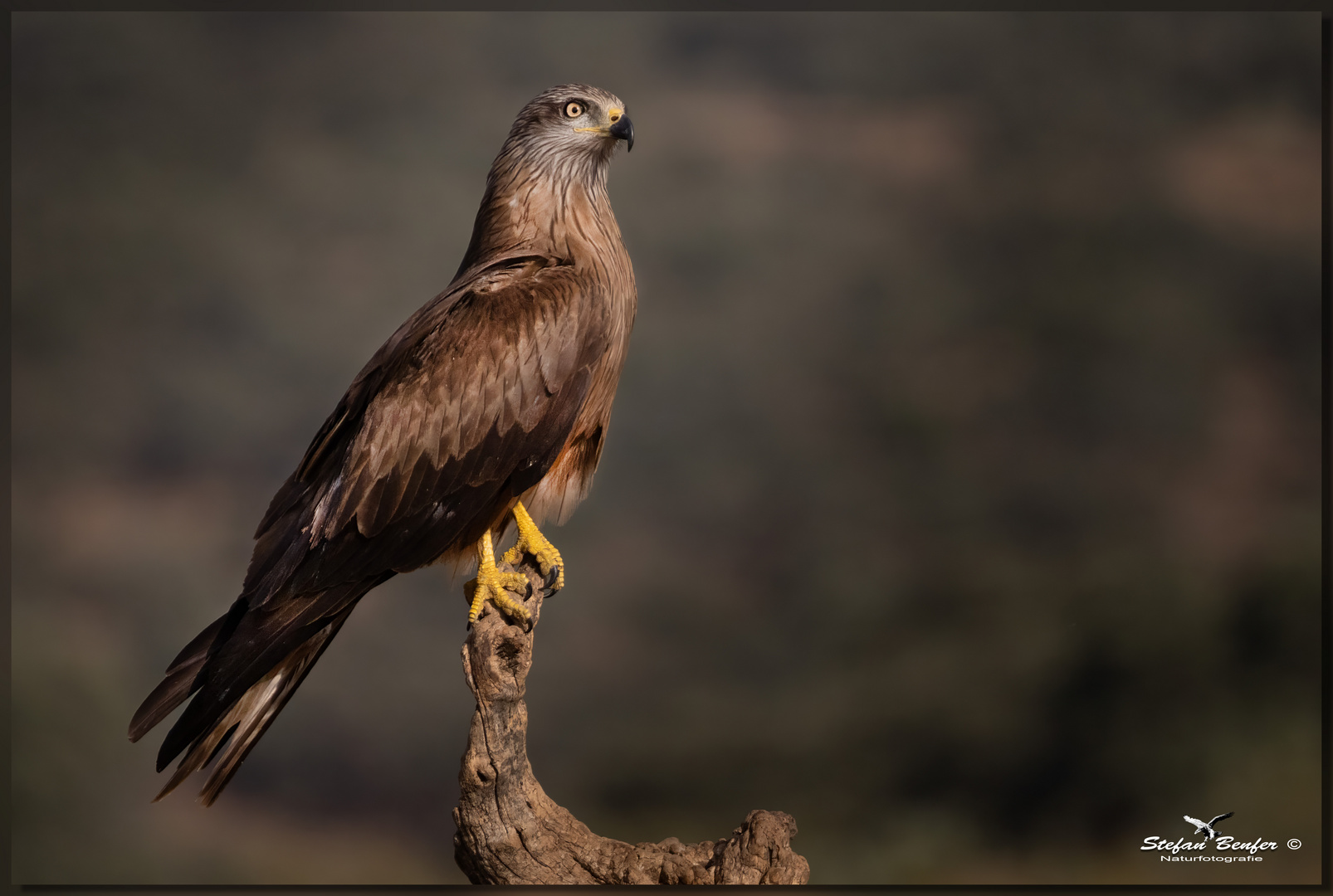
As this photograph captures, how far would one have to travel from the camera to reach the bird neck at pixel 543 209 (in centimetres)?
342

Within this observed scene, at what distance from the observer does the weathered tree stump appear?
10.4 ft

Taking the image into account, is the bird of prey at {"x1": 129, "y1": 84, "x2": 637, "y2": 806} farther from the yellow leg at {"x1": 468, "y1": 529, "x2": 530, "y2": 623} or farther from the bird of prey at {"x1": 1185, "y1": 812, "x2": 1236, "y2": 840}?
the bird of prey at {"x1": 1185, "y1": 812, "x2": 1236, "y2": 840}

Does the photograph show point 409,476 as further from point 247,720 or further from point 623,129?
point 623,129

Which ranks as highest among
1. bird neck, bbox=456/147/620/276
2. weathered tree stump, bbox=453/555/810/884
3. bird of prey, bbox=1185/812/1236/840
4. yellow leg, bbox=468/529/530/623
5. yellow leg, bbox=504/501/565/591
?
bird neck, bbox=456/147/620/276

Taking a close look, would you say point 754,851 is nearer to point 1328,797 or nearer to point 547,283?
point 547,283

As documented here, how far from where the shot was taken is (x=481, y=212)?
3557 mm

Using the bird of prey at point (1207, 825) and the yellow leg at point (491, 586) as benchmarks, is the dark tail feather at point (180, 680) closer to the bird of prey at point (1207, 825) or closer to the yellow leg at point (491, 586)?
the yellow leg at point (491, 586)

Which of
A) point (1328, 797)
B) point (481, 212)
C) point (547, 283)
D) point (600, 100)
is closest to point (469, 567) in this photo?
point (547, 283)

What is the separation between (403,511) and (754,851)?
4.42ft

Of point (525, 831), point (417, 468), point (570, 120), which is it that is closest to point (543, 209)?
point (570, 120)

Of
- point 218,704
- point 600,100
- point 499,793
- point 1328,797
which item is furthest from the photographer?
point 1328,797

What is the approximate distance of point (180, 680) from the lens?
3.08 meters

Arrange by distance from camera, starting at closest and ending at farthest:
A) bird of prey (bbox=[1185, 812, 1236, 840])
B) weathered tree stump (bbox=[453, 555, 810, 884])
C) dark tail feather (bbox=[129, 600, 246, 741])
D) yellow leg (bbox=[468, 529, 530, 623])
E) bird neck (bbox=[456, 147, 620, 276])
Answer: dark tail feather (bbox=[129, 600, 246, 741]) < weathered tree stump (bbox=[453, 555, 810, 884]) < yellow leg (bbox=[468, 529, 530, 623]) < bird neck (bbox=[456, 147, 620, 276]) < bird of prey (bbox=[1185, 812, 1236, 840])

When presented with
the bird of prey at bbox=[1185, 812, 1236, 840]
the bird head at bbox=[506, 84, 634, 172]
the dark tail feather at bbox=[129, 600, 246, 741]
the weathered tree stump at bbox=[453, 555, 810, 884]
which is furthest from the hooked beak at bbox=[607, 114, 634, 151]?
the bird of prey at bbox=[1185, 812, 1236, 840]
